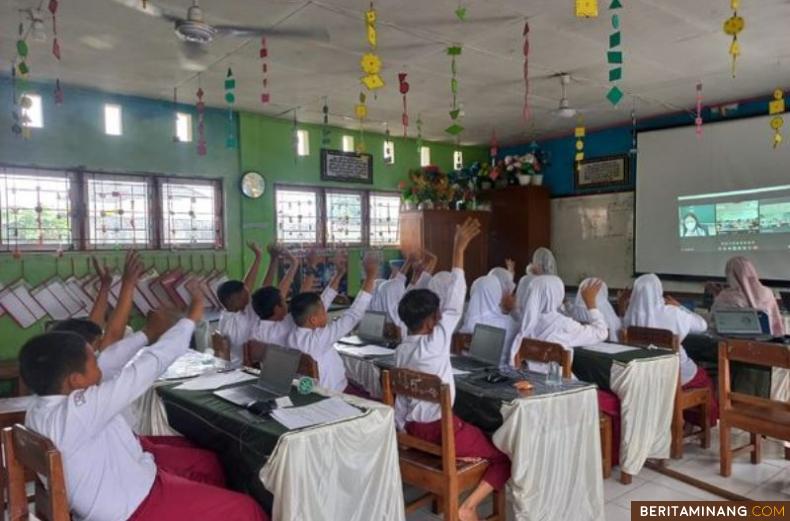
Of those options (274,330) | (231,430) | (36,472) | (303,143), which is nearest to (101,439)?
(36,472)

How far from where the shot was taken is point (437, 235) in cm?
736

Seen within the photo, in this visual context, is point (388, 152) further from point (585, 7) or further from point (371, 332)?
point (585, 7)

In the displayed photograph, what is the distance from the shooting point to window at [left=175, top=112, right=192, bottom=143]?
568cm

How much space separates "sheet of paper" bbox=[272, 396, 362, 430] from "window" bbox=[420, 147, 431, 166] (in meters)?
6.09

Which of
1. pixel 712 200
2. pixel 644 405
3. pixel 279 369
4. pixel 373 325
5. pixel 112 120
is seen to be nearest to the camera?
pixel 279 369

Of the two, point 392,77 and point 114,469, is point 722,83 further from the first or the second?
point 114,469

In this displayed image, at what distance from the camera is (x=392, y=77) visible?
4922 millimetres

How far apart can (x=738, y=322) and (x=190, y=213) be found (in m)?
5.22

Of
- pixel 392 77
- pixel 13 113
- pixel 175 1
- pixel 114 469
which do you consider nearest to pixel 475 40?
pixel 392 77

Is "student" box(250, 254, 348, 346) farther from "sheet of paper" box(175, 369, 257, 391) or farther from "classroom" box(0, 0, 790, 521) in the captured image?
"sheet of paper" box(175, 369, 257, 391)

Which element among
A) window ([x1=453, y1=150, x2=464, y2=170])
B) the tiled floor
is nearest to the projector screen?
window ([x1=453, y1=150, x2=464, y2=170])

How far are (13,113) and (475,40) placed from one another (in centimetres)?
395

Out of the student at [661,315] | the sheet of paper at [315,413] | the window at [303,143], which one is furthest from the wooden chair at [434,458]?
the window at [303,143]

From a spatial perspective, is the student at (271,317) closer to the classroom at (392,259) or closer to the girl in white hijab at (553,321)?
the classroom at (392,259)
